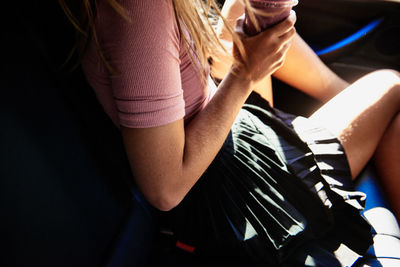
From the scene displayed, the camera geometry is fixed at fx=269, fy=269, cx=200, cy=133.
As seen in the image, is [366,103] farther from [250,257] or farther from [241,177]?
[250,257]

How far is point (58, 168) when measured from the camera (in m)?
0.41

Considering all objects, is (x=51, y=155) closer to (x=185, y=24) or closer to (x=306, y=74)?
(x=185, y=24)

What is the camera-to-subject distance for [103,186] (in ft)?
1.71

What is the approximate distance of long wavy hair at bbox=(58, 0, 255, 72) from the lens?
1.22 feet

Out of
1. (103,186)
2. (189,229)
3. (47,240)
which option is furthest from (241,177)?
(47,240)

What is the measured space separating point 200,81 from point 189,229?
14.4 inches

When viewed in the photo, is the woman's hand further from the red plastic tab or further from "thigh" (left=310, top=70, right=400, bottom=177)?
the red plastic tab

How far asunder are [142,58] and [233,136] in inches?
17.1

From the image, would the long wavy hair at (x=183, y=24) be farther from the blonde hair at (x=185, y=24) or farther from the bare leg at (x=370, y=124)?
the bare leg at (x=370, y=124)

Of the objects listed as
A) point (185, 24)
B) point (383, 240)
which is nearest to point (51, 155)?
point (185, 24)

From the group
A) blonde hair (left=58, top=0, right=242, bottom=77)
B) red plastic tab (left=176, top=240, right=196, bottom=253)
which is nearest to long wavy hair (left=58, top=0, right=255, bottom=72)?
blonde hair (left=58, top=0, right=242, bottom=77)

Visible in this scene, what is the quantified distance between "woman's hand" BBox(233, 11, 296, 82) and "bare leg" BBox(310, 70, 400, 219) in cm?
29

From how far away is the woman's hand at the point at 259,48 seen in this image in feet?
1.73

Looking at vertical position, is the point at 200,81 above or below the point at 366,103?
above
